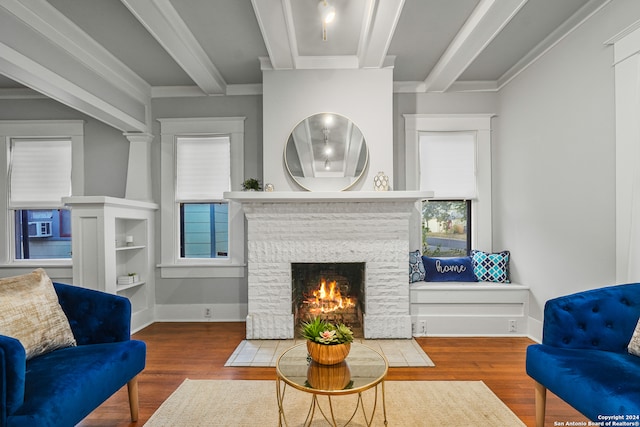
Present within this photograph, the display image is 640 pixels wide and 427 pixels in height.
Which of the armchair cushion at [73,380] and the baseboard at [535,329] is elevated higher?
the armchair cushion at [73,380]

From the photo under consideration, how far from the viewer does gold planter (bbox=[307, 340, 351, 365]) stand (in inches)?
70.1

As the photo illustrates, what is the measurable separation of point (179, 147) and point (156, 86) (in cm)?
75

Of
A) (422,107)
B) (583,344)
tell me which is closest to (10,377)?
(583,344)

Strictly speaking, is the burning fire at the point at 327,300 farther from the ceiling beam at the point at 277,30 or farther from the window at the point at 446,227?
the ceiling beam at the point at 277,30

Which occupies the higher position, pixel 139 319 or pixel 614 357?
pixel 614 357

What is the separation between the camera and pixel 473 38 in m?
2.91

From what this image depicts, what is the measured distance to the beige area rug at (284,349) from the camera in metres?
2.87

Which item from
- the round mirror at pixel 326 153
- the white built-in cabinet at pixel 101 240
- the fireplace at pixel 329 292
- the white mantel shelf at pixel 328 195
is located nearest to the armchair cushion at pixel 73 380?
the white built-in cabinet at pixel 101 240

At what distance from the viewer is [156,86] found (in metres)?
4.07

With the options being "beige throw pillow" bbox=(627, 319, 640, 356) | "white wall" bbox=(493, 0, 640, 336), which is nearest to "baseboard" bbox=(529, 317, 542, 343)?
"white wall" bbox=(493, 0, 640, 336)

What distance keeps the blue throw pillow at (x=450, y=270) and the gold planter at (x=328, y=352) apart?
222 cm

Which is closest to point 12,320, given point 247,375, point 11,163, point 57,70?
point 247,375

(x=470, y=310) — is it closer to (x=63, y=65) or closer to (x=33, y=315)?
(x=33, y=315)

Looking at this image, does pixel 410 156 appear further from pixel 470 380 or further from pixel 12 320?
pixel 12 320
